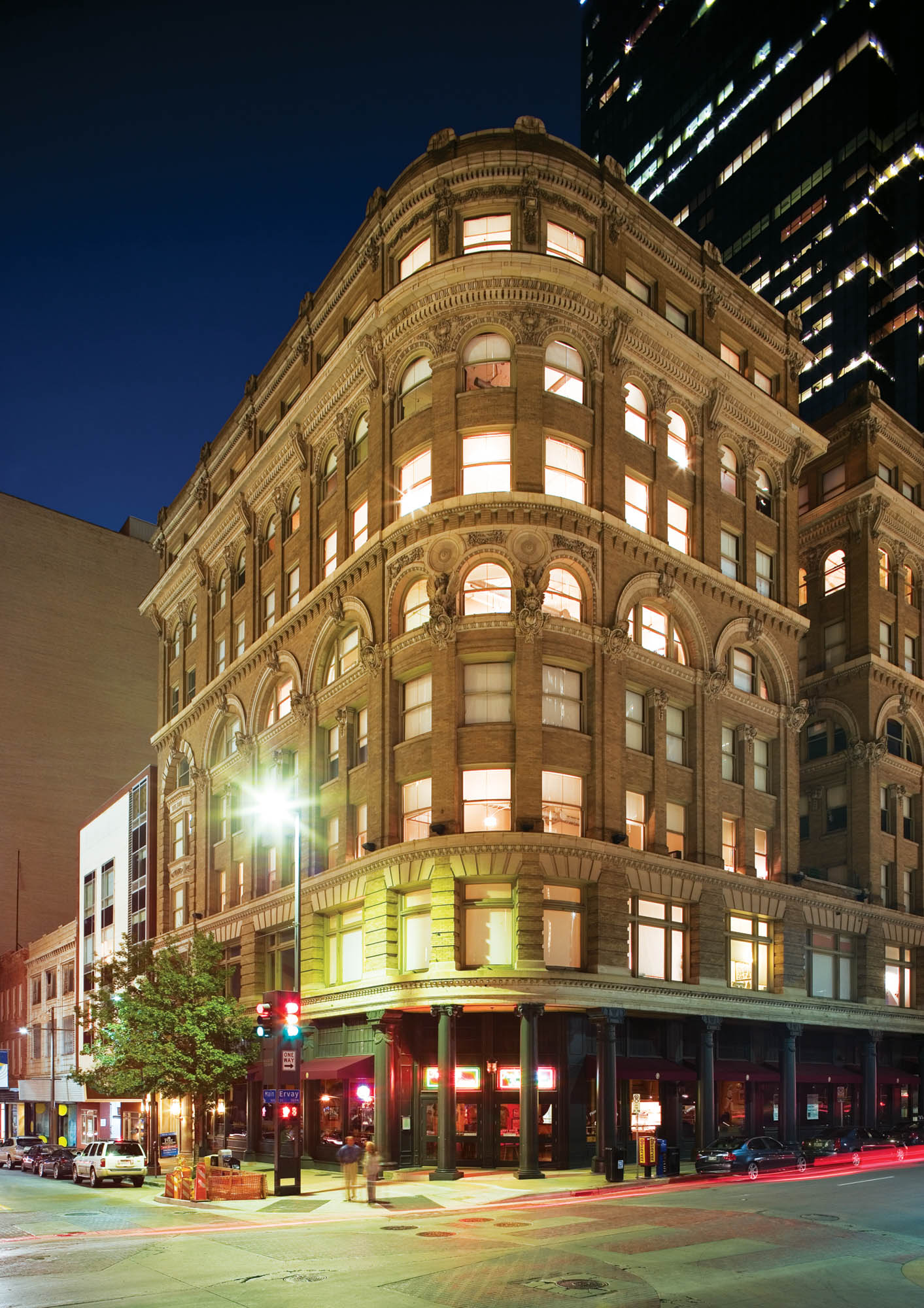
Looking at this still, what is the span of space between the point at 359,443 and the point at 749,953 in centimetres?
2492

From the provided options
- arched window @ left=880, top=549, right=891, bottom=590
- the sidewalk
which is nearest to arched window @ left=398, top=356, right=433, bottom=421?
the sidewalk

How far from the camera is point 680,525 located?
47219 millimetres

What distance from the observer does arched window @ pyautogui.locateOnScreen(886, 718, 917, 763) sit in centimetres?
5969

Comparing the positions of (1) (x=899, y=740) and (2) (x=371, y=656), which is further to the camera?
(1) (x=899, y=740)

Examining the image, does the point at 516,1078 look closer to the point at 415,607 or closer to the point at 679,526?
the point at 415,607

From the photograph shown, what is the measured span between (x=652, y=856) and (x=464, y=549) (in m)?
12.2

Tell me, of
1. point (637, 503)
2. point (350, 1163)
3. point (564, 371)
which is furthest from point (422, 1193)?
point (564, 371)

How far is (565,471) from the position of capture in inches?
1650

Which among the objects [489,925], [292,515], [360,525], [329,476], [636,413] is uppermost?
[636,413]

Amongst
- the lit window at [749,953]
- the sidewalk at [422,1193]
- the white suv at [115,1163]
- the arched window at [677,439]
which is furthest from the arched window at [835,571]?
the white suv at [115,1163]

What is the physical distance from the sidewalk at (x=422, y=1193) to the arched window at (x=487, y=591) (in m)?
17.1

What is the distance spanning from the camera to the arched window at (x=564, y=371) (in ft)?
139

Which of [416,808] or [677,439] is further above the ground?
[677,439]

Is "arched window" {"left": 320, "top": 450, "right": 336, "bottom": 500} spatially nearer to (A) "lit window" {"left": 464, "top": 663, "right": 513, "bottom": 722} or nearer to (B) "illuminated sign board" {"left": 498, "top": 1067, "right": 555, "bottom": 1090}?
(A) "lit window" {"left": 464, "top": 663, "right": 513, "bottom": 722}
